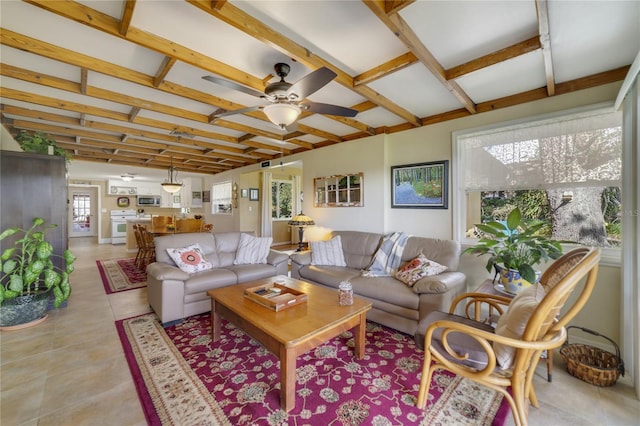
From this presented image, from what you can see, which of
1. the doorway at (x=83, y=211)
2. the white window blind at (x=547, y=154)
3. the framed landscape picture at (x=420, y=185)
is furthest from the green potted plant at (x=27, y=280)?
the doorway at (x=83, y=211)

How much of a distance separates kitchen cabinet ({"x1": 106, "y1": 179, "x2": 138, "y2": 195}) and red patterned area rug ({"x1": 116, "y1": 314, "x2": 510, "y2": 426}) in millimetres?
8884

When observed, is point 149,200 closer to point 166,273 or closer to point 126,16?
point 166,273

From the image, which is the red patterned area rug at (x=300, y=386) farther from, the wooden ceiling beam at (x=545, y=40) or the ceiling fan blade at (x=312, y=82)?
the wooden ceiling beam at (x=545, y=40)

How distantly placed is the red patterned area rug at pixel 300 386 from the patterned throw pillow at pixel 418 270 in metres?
0.58

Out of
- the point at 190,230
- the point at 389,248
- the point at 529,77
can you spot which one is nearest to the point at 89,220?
the point at 190,230

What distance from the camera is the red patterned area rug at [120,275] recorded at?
4.13 metres

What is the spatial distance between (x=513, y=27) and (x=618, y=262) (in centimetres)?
226

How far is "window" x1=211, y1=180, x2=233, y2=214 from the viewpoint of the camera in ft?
25.8

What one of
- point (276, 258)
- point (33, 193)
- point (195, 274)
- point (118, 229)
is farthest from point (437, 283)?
point (118, 229)

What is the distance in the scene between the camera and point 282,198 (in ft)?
26.9

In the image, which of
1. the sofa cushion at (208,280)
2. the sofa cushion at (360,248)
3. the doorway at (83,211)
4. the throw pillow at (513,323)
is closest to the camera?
the throw pillow at (513,323)

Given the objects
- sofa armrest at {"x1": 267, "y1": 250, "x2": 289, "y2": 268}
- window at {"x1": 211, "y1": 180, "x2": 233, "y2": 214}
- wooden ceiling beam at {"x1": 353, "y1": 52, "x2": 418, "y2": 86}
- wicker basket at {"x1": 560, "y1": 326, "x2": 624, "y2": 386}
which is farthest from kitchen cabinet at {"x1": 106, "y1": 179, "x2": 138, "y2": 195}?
wicker basket at {"x1": 560, "y1": 326, "x2": 624, "y2": 386}

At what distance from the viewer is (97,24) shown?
1690 mm

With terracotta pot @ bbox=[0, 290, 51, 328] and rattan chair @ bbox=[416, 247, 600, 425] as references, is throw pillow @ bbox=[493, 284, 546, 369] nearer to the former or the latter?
rattan chair @ bbox=[416, 247, 600, 425]
